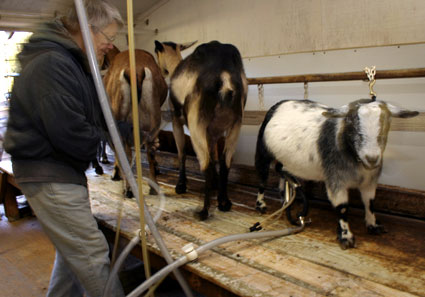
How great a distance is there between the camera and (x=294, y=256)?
189 centimetres

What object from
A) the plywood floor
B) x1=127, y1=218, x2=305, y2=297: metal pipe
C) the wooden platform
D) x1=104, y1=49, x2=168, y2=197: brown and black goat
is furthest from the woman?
the plywood floor

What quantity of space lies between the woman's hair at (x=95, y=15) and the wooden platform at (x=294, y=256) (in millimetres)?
1204

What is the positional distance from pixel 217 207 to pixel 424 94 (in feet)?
5.53

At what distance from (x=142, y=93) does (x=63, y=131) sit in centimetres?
158

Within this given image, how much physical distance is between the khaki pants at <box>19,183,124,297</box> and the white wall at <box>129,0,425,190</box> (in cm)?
205

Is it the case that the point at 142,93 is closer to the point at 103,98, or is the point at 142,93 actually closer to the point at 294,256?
the point at 103,98

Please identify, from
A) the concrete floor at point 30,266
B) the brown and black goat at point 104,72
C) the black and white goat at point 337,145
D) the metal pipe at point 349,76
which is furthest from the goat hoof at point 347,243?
the brown and black goat at point 104,72

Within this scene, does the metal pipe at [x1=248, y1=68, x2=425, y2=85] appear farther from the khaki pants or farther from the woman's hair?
the khaki pants

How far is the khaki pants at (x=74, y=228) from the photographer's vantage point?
158 cm

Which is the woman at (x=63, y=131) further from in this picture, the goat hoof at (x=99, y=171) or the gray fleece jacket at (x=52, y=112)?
the goat hoof at (x=99, y=171)

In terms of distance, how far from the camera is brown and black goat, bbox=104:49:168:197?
291cm

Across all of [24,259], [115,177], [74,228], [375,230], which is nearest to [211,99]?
[74,228]

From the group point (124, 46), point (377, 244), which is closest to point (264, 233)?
point (377, 244)

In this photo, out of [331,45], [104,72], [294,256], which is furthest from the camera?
[104,72]
